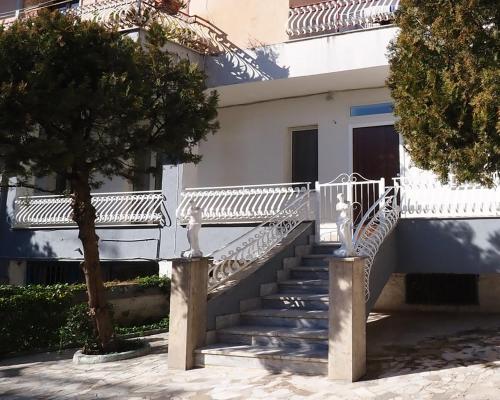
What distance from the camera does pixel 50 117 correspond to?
7062 mm

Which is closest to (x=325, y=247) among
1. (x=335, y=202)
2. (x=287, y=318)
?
(x=335, y=202)

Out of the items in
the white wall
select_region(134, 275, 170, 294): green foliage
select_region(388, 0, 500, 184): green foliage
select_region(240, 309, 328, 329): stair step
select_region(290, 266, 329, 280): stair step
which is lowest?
select_region(240, 309, 328, 329): stair step

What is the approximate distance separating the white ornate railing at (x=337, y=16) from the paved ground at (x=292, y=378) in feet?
21.0

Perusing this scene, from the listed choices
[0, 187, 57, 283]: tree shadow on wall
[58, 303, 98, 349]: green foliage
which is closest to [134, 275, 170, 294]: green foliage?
[58, 303, 98, 349]: green foliage

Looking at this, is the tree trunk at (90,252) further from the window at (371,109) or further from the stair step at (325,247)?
the window at (371,109)

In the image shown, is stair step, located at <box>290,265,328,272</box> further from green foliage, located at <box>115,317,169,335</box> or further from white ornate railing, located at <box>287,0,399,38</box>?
white ornate railing, located at <box>287,0,399,38</box>

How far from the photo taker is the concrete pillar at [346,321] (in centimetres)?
641

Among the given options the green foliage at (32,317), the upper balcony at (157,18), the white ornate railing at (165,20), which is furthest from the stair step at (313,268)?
the white ornate railing at (165,20)

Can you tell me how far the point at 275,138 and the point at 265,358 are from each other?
300 inches

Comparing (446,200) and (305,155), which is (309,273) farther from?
(305,155)

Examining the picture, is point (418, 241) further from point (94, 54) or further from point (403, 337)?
point (94, 54)

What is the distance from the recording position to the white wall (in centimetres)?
1280

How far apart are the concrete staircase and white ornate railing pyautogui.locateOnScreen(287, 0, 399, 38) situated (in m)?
5.31

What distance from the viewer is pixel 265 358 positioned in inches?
275
